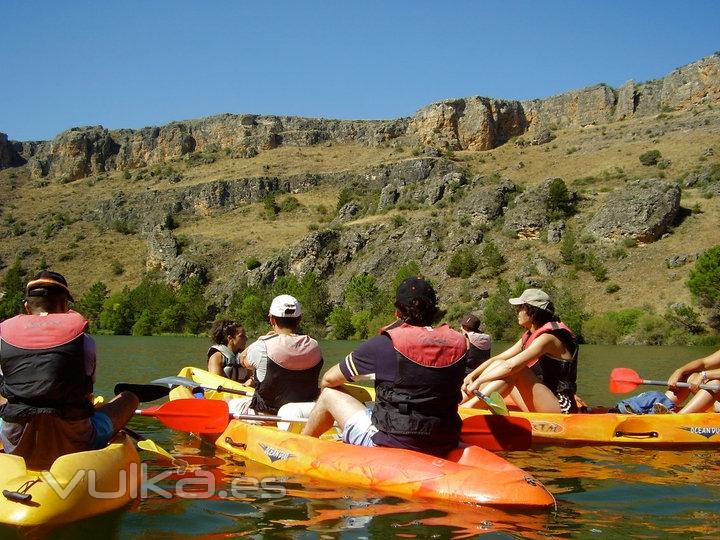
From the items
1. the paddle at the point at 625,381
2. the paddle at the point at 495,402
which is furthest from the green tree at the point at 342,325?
the paddle at the point at 495,402

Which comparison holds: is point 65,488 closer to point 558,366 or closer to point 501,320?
point 558,366

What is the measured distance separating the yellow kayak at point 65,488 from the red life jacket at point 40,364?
339 mm

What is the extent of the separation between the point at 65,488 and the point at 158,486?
1.33 m

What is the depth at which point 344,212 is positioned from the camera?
7650 cm

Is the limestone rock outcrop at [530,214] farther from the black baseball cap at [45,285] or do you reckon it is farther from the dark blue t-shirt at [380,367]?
the black baseball cap at [45,285]

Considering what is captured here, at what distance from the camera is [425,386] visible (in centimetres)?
541

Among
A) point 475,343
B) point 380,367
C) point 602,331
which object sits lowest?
point 602,331

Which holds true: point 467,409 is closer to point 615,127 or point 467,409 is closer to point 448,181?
point 448,181

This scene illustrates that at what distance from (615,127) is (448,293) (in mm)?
49156

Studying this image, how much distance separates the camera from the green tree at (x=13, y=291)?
69.6 m

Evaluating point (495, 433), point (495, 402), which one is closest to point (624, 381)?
point (495, 402)

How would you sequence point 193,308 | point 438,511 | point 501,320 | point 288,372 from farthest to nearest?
point 193,308 < point 501,320 < point 288,372 < point 438,511

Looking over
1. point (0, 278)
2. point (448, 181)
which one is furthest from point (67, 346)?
point (0, 278)

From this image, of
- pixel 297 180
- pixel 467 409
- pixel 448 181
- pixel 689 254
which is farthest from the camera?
pixel 297 180
